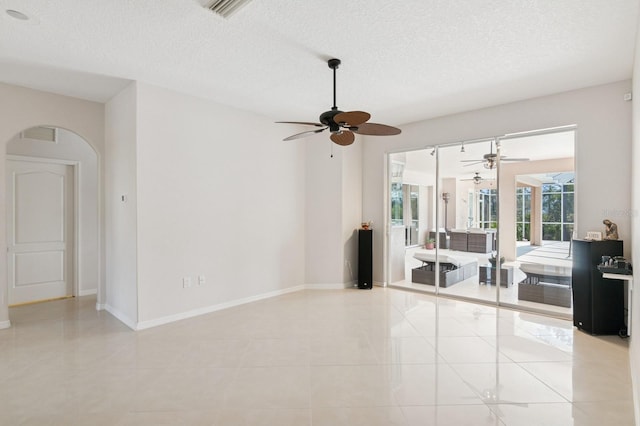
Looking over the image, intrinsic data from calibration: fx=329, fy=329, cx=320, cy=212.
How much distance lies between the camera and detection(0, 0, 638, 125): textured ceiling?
262cm

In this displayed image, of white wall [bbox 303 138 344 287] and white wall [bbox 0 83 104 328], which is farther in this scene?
white wall [bbox 303 138 344 287]

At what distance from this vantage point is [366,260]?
6227 millimetres

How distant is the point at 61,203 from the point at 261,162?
339 centimetres

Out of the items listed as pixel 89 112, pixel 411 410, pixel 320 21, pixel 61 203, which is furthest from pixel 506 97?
pixel 61 203

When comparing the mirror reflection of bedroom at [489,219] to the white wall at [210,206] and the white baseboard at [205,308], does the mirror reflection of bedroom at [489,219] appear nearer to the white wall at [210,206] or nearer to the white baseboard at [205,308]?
the white baseboard at [205,308]

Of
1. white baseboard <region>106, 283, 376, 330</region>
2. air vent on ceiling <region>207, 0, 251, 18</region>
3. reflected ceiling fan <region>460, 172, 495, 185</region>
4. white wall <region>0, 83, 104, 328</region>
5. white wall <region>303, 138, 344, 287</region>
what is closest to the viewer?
air vent on ceiling <region>207, 0, 251, 18</region>

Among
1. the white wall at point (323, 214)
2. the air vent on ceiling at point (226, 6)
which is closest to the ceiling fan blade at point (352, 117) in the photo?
the air vent on ceiling at point (226, 6)

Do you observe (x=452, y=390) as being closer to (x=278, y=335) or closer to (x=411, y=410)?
(x=411, y=410)

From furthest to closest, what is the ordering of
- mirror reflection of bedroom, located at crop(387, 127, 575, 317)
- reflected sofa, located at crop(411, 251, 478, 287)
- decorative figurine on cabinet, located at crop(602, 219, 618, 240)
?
reflected sofa, located at crop(411, 251, 478, 287), mirror reflection of bedroom, located at crop(387, 127, 575, 317), decorative figurine on cabinet, located at crop(602, 219, 618, 240)

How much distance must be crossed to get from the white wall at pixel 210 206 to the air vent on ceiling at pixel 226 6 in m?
2.08

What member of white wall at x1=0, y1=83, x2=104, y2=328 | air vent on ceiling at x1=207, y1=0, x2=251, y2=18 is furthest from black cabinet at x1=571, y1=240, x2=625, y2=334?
white wall at x1=0, y1=83, x2=104, y2=328

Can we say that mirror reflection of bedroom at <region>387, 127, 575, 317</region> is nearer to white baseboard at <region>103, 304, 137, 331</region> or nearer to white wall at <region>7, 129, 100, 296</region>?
white baseboard at <region>103, 304, 137, 331</region>

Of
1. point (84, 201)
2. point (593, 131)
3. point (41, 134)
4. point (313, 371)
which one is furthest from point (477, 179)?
point (41, 134)

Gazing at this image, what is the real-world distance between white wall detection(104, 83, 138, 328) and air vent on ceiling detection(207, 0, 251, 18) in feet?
6.89
